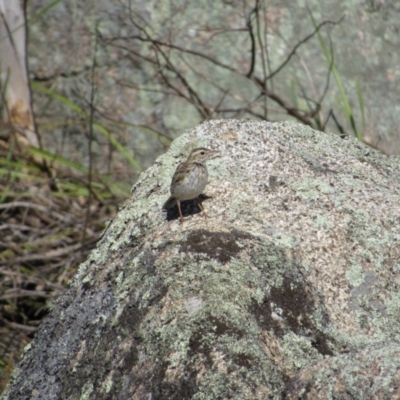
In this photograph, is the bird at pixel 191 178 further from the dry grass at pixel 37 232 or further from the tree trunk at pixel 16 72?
the tree trunk at pixel 16 72

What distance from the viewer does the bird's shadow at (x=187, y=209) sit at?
386 cm

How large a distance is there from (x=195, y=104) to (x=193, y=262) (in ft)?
14.4

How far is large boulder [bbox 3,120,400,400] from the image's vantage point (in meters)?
3.07

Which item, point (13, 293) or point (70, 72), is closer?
point (13, 293)

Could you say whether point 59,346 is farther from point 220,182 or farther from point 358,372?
point 358,372

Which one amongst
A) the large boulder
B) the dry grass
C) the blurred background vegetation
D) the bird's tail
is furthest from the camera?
the blurred background vegetation

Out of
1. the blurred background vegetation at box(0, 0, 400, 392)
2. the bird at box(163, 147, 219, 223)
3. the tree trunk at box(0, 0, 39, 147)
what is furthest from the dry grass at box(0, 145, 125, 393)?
the bird at box(163, 147, 219, 223)

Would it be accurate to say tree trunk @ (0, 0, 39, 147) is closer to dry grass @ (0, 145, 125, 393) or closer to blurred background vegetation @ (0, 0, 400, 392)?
blurred background vegetation @ (0, 0, 400, 392)

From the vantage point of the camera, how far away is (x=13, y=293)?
7.32m

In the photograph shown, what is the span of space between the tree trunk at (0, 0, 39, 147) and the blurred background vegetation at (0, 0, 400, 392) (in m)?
0.19

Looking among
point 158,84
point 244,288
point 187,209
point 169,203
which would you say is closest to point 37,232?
point 158,84

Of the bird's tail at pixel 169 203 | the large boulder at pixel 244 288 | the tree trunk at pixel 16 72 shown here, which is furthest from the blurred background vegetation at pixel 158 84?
the bird's tail at pixel 169 203

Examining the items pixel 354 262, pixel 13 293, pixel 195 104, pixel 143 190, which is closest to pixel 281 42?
pixel 195 104

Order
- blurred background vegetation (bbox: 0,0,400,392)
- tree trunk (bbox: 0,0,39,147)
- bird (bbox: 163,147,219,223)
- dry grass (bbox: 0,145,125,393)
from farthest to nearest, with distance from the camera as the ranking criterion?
tree trunk (bbox: 0,0,39,147) < blurred background vegetation (bbox: 0,0,400,392) < dry grass (bbox: 0,145,125,393) < bird (bbox: 163,147,219,223)
